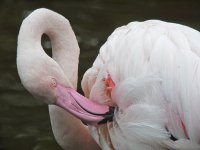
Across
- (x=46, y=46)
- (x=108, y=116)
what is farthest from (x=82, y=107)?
(x=46, y=46)

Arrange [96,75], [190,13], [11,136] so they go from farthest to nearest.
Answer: [190,13], [11,136], [96,75]

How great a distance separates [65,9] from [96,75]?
6.58m

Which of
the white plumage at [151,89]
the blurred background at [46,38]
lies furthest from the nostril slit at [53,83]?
the blurred background at [46,38]

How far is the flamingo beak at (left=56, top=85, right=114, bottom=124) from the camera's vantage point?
20.6 feet

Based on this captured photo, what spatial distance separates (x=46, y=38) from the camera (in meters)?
11.4

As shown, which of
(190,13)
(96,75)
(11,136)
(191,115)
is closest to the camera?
(191,115)

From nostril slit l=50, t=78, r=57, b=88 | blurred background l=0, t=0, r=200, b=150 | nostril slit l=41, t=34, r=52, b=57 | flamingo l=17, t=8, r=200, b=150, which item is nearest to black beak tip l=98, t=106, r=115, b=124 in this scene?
flamingo l=17, t=8, r=200, b=150

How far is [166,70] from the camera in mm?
6012

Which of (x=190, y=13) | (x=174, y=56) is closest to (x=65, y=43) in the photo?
(x=174, y=56)

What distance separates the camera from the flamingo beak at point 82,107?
247 inches

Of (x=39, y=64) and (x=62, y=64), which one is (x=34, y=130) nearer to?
(x=62, y=64)

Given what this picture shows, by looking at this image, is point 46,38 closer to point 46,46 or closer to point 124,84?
point 46,46

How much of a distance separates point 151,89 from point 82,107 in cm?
64

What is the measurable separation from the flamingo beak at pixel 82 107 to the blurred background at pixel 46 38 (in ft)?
7.66
